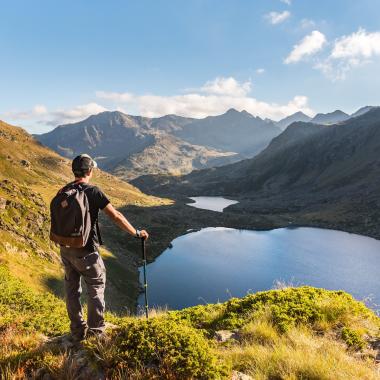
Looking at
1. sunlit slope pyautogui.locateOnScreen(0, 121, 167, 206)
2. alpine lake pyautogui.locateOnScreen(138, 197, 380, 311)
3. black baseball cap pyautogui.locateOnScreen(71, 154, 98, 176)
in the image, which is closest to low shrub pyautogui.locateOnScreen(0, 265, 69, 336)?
black baseball cap pyautogui.locateOnScreen(71, 154, 98, 176)

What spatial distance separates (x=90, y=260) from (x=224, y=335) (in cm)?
377

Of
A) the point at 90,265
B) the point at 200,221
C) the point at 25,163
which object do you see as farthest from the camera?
the point at 200,221

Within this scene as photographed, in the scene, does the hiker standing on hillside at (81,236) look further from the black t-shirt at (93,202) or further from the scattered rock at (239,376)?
the scattered rock at (239,376)

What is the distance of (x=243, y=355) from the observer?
6879 millimetres

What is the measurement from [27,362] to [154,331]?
2465 mm

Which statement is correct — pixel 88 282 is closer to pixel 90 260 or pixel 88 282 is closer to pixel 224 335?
pixel 90 260

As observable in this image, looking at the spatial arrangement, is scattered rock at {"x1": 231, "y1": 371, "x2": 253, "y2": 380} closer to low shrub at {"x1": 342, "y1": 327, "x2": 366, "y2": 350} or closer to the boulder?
low shrub at {"x1": 342, "y1": 327, "x2": 366, "y2": 350}

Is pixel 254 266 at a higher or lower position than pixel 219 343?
lower

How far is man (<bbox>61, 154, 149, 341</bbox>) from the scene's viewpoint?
7633 millimetres

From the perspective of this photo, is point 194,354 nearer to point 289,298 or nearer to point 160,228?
point 289,298

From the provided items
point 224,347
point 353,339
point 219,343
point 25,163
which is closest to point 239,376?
point 224,347

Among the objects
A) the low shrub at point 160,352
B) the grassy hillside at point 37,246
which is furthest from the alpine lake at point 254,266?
the low shrub at point 160,352

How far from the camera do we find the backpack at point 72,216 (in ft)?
23.9

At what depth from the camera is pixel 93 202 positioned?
25.0ft
